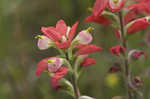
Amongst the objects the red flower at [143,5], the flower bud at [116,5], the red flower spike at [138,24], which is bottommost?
the red flower spike at [138,24]

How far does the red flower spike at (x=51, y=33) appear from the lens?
4.22ft

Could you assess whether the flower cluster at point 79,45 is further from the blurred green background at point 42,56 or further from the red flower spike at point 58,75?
the blurred green background at point 42,56

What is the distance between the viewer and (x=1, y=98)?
6.93ft

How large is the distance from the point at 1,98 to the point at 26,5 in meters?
1.23

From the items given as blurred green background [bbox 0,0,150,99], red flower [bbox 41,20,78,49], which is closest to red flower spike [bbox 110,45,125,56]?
red flower [bbox 41,20,78,49]

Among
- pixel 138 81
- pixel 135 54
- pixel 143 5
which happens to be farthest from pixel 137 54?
pixel 143 5

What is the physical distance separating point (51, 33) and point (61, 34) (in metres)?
0.07

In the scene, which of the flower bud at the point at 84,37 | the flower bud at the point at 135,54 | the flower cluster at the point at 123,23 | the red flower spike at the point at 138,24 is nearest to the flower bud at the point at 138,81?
the flower cluster at the point at 123,23

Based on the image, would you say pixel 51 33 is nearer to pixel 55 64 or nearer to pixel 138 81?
pixel 55 64

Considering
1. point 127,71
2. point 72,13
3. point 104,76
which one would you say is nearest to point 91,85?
point 104,76

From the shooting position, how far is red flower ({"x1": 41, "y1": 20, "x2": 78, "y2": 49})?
4.18 ft

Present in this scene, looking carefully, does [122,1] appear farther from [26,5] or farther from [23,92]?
[26,5]

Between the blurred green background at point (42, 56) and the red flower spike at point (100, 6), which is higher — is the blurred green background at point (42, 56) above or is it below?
below

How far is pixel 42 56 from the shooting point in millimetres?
2748
